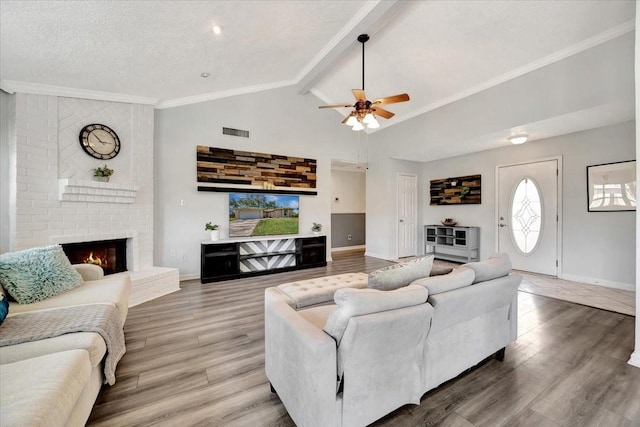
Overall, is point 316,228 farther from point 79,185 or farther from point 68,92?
point 68,92

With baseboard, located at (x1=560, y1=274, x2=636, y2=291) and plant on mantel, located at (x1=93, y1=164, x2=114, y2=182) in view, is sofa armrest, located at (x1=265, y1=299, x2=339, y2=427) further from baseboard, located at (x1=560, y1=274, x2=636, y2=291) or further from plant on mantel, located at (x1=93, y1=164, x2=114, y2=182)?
baseboard, located at (x1=560, y1=274, x2=636, y2=291)

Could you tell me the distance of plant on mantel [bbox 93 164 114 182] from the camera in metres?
3.68

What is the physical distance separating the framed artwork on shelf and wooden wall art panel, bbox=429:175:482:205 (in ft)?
5.76

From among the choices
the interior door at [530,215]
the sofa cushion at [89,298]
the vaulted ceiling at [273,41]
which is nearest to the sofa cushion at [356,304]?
the sofa cushion at [89,298]

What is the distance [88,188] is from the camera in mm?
3580

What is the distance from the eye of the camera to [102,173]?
12.1ft

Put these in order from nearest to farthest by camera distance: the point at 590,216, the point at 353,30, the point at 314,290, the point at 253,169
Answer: the point at 314,290, the point at 353,30, the point at 590,216, the point at 253,169

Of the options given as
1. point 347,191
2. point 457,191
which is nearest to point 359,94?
point 457,191

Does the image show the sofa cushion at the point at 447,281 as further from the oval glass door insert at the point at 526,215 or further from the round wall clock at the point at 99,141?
the round wall clock at the point at 99,141

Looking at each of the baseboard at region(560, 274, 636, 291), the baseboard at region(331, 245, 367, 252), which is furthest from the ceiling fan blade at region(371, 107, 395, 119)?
the baseboard at region(331, 245, 367, 252)

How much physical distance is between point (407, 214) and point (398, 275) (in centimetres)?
522

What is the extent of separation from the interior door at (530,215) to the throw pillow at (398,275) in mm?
4365

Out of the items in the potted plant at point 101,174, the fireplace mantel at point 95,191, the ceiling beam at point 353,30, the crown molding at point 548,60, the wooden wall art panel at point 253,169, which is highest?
the ceiling beam at point 353,30

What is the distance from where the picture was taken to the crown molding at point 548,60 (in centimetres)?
302
